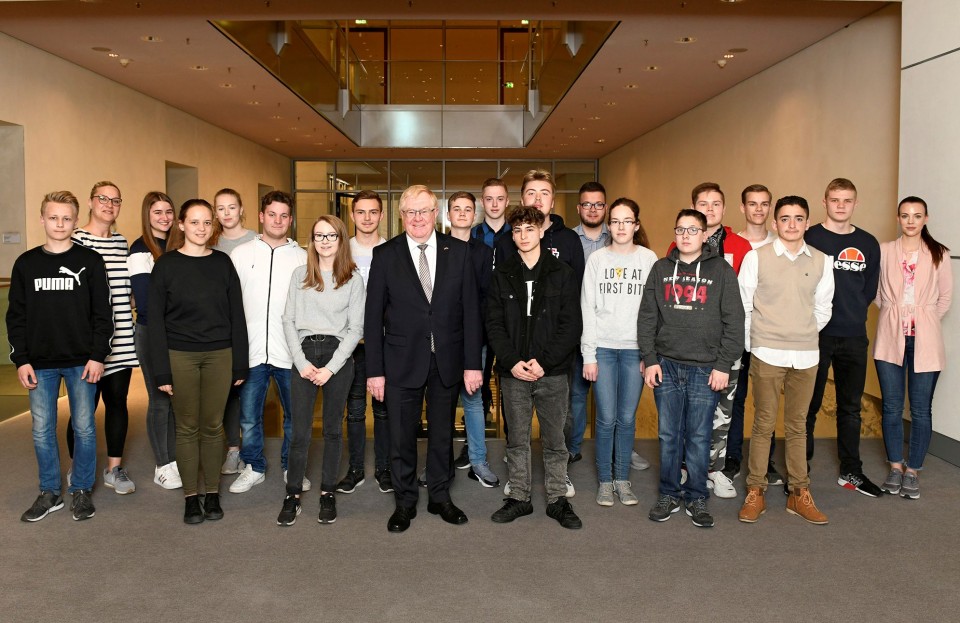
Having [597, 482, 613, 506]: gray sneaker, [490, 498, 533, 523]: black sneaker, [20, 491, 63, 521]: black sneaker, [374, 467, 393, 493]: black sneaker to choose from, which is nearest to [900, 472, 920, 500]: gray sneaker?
[597, 482, 613, 506]: gray sneaker

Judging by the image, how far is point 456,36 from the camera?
1662 cm

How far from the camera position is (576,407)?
467 centimetres

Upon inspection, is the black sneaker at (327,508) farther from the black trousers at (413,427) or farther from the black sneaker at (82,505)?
the black sneaker at (82,505)

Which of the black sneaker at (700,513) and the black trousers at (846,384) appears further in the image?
the black trousers at (846,384)

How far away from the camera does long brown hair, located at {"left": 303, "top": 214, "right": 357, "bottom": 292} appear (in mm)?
3896

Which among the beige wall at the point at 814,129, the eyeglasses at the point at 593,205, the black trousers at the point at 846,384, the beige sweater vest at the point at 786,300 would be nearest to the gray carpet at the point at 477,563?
the black trousers at the point at 846,384

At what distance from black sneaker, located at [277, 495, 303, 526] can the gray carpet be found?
60 mm

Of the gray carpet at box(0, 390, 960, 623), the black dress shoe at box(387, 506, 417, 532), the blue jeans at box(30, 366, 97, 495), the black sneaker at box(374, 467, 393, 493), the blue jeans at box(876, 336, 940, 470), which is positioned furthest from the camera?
the blue jeans at box(876, 336, 940, 470)

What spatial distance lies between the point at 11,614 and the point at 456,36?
15595 mm

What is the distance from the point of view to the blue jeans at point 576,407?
15.0ft

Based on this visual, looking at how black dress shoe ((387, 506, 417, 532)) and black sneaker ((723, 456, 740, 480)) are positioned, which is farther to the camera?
black sneaker ((723, 456, 740, 480))

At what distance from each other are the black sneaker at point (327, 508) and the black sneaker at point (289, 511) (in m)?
0.12

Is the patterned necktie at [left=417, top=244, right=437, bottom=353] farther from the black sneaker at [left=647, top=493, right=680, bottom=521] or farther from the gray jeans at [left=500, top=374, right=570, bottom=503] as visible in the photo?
the black sneaker at [left=647, top=493, right=680, bottom=521]

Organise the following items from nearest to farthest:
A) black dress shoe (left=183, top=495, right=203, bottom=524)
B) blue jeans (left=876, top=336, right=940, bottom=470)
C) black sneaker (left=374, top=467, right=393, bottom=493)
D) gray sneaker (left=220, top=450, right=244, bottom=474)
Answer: black dress shoe (left=183, top=495, right=203, bottom=524) → black sneaker (left=374, top=467, right=393, bottom=493) → blue jeans (left=876, top=336, right=940, bottom=470) → gray sneaker (left=220, top=450, right=244, bottom=474)
